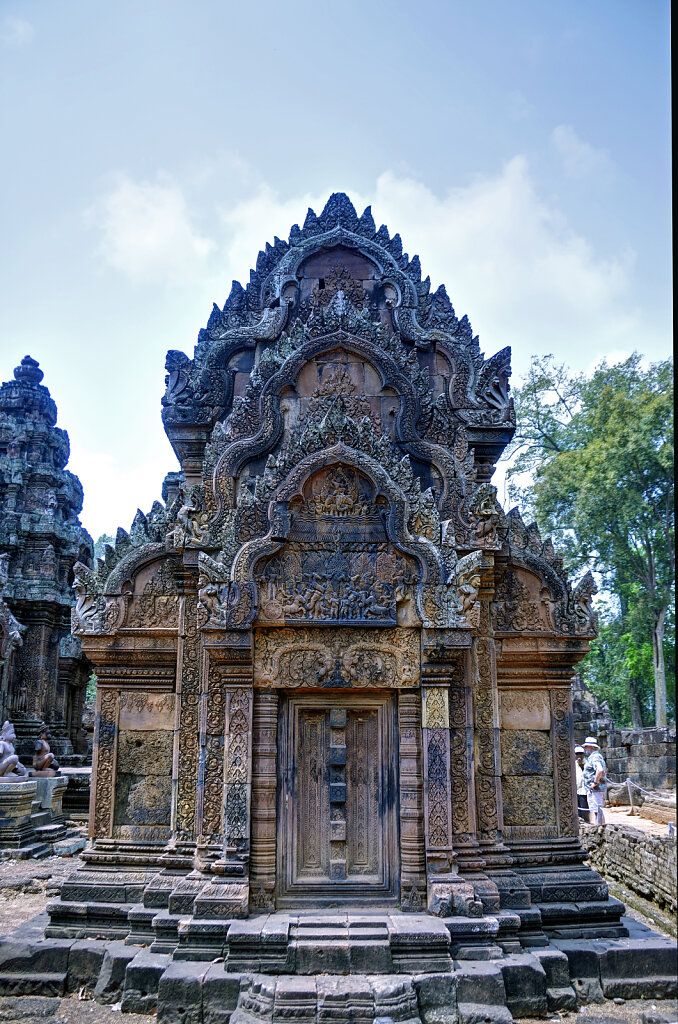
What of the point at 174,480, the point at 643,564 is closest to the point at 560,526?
the point at 643,564

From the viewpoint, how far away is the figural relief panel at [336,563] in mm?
7055

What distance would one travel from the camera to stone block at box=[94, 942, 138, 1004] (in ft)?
21.5

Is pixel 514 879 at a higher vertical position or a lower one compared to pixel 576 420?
lower

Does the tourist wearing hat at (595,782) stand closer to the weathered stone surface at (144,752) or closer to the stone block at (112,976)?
the weathered stone surface at (144,752)

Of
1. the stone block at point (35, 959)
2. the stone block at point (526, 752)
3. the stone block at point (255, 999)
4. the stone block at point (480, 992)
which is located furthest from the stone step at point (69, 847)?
the stone block at point (480, 992)

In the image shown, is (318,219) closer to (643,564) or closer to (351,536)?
(351,536)

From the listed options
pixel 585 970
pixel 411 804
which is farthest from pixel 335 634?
pixel 585 970

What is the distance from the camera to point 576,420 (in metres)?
33.1

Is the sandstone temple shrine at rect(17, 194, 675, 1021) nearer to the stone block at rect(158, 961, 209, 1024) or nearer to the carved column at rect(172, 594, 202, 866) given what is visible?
the carved column at rect(172, 594, 202, 866)

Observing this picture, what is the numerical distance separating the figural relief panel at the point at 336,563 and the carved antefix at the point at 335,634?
0.07ft

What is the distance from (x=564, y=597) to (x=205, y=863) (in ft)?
14.8

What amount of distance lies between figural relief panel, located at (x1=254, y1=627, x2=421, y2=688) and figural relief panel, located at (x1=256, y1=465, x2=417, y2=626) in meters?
0.18

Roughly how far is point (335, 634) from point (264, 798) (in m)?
1.56

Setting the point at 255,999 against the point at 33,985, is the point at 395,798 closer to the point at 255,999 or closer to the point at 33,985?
the point at 255,999
